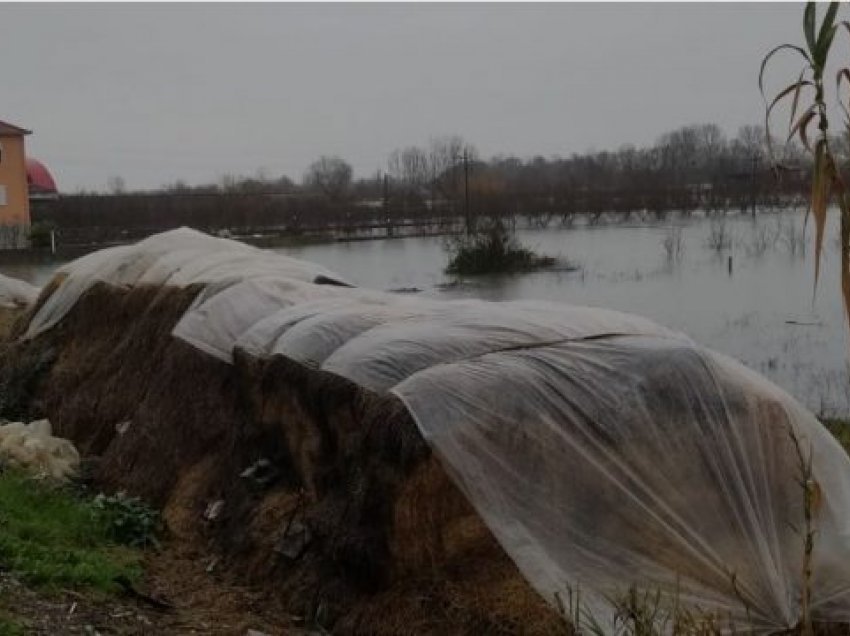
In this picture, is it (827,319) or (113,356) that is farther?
(827,319)

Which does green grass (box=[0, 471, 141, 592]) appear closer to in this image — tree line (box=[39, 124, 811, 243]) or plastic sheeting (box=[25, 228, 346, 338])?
plastic sheeting (box=[25, 228, 346, 338])

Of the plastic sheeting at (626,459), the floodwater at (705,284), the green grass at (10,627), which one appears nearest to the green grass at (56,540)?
the green grass at (10,627)

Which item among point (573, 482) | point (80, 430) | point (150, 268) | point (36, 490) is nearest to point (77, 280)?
point (150, 268)

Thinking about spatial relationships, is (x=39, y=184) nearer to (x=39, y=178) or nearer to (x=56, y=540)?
(x=39, y=178)

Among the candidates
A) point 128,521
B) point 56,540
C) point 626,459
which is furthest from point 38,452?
point 626,459

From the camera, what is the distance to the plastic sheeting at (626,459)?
4605mm

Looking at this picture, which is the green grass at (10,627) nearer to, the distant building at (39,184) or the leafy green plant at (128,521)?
the leafy green plant at (128,521)

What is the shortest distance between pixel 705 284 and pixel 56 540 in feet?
81.2

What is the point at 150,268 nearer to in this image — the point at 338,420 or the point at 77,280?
the point at 77,280

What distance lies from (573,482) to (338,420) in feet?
5.50

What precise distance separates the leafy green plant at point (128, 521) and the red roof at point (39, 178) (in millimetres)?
59534

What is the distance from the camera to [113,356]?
10047mm

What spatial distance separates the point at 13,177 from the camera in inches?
1994

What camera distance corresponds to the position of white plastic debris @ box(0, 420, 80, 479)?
7910 millimetres
